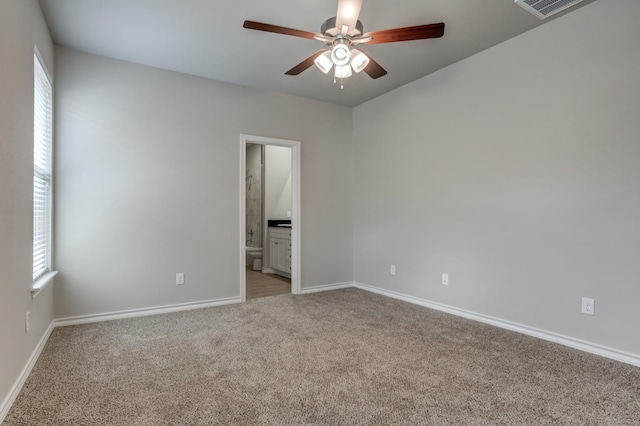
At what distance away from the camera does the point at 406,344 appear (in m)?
2.77

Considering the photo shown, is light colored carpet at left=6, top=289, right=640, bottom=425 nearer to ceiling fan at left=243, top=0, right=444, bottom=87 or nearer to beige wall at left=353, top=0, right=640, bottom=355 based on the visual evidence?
beige wall at left=353, top=0, right=640, bottom=355

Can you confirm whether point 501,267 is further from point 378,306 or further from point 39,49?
point 39,49

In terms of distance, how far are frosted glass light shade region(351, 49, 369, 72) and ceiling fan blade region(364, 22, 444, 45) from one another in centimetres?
15

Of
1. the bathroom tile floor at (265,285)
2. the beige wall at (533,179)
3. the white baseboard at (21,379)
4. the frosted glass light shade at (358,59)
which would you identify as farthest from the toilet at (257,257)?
the frosted glass light shade at (358,59)

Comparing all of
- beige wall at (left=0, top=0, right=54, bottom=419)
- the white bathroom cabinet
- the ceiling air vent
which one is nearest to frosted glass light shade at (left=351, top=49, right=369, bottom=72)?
the ceiling air vent

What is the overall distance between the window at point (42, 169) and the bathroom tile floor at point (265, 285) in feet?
7.14

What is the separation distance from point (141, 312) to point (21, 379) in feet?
4.89

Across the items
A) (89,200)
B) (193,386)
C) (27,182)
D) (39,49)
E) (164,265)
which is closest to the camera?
(193,386)

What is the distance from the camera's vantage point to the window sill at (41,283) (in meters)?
2.40

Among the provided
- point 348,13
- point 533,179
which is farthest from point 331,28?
point 533,179

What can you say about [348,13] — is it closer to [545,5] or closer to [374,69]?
[374,69]

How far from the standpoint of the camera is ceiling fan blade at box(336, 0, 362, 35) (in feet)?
6.57

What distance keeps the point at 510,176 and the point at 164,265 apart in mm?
3559

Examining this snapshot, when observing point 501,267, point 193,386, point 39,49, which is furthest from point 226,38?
point 501,267
